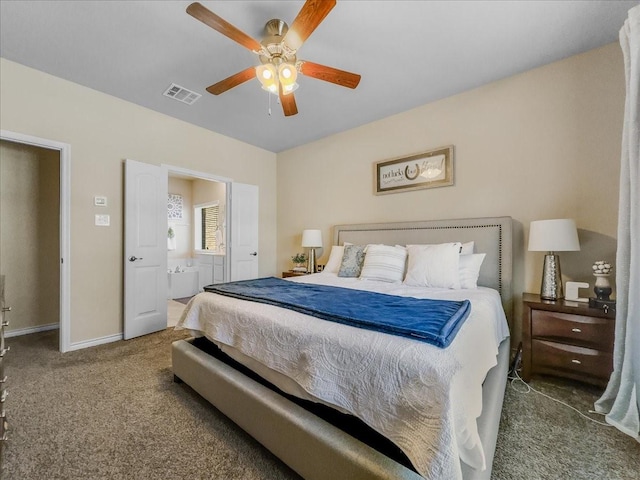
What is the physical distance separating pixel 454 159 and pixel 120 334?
4250mm

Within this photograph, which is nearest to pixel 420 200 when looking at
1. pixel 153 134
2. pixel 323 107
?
pixel 323 107

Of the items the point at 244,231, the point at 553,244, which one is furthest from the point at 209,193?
the point at 553,244

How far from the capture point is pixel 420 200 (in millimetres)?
3320

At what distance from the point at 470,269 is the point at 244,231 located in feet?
10.7

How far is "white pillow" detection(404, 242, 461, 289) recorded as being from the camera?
246 centimetres

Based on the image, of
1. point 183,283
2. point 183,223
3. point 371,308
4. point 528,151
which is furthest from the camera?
point 183,223

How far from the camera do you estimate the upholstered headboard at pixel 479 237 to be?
8.50 ft

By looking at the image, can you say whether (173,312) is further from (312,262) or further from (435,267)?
(435,267)

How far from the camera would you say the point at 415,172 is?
3328 millimetres

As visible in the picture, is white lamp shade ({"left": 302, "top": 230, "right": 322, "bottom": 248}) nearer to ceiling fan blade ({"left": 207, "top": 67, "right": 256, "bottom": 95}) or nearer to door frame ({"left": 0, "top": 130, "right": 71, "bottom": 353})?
ceiling fan blade ({"left": 207, "top": 67, "right": 256, "bottom": 95})

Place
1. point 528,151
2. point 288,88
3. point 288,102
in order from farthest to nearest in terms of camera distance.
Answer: point 528,151
point 288,102
point 288,88

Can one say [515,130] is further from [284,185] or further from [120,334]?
[120,334]

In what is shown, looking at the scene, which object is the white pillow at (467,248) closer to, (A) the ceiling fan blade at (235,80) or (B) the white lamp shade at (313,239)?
(B) the white lamp shade at (313,239)

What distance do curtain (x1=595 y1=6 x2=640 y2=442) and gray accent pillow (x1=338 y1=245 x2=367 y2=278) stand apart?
78.9 inches
